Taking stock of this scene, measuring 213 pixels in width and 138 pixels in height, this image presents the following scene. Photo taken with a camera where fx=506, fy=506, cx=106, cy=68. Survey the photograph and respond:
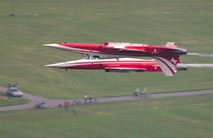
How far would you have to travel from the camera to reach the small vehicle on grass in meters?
195

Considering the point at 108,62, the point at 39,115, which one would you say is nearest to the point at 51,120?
the point at 39,115

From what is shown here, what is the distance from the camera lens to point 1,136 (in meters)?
196

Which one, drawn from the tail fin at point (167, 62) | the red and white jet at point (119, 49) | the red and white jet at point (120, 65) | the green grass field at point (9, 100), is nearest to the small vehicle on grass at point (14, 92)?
the green grass field at point (9, 100)

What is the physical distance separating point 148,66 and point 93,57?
39.8ft

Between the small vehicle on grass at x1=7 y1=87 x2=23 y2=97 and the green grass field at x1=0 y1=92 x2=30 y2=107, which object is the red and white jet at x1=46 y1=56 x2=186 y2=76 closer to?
the small vehicle on grass at x1=7 y1=87 x2=23 y2=97

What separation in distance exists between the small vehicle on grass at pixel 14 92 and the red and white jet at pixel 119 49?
95789 mm

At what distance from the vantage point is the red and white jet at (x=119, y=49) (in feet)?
340

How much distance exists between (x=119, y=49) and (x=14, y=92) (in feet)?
331

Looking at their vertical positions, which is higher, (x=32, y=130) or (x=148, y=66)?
(x=148, y=66)

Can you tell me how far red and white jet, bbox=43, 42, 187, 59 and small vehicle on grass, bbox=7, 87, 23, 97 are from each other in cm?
9579

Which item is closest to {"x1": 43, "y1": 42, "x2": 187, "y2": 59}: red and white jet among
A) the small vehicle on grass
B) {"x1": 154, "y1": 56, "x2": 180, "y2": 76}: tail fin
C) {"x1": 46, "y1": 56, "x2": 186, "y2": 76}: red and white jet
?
{"x1": 154, "y1": 56, "x2": 180, "y2": 76}: tail fin

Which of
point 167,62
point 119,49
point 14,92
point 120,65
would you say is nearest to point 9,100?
point 14,92

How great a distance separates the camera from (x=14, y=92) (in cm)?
19600

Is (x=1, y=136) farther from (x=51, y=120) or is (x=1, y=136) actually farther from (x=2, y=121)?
(x=51, y=120)
